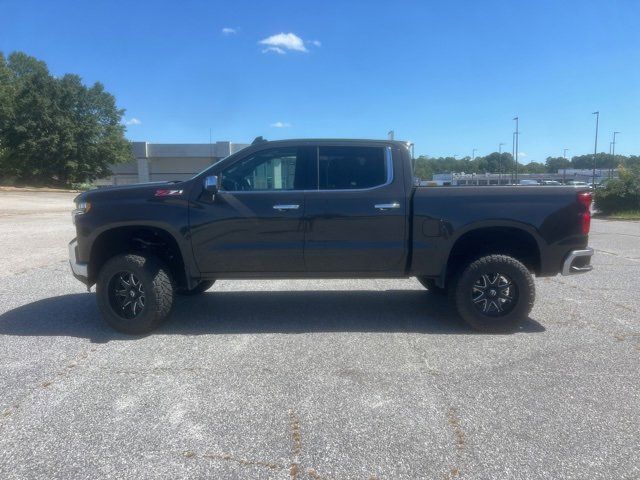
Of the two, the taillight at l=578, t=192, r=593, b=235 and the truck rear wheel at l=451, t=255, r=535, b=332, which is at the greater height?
the taillight at l=578, t=192, r=593, b=235

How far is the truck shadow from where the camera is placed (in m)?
6.11

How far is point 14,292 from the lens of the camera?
7.95 m

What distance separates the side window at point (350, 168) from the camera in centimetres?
610

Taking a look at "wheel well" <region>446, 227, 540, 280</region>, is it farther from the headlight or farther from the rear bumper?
the headlight

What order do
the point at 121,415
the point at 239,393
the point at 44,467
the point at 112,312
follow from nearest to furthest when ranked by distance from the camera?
the point at 44,467
the point at 121,415
the point at 239,393
the point at 112,312

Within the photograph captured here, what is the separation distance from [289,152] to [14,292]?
469cm

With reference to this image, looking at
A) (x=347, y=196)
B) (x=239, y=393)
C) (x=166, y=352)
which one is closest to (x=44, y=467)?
(x=239, y=393)

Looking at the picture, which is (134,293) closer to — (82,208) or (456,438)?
(82,208)

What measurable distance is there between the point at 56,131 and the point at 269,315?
52322 millimetres

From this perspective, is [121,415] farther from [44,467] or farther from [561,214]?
[561,214]

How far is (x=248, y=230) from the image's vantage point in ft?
19.5

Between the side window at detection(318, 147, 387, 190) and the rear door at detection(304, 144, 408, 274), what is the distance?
0.05 feet

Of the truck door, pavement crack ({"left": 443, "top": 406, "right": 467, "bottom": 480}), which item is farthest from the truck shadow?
pavement crack ({"left": 443, "top": 406, "right": 467, "bottom": 480})

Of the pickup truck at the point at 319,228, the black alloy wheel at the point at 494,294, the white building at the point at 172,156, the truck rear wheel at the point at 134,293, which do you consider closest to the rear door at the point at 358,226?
the pickup truck at the point at 319,228
